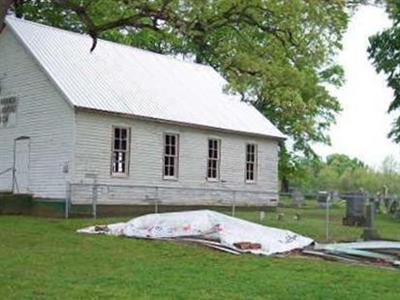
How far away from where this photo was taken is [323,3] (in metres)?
16.9

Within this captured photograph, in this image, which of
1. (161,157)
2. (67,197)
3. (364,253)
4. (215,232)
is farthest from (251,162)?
(364,253)

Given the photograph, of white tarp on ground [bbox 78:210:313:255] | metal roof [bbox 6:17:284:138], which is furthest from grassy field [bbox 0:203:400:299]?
metal roof [bbox 6:17:284:138]

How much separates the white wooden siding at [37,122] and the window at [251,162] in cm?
1013

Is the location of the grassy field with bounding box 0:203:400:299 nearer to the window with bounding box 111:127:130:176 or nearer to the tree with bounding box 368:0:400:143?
the window with bounding box 111:127:130:176

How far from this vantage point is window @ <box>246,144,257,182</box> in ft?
107

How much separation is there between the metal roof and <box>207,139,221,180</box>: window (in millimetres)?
877

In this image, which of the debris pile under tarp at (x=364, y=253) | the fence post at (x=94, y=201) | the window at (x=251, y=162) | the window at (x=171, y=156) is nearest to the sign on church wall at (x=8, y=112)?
the fence post at (x=94, y=201)

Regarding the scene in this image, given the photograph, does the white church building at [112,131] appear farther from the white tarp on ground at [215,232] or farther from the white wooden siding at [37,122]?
the white tarp on ground at [215,232]

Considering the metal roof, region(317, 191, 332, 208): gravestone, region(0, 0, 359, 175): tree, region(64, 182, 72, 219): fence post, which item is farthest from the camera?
the metal roof

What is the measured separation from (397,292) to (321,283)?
1.17 metres

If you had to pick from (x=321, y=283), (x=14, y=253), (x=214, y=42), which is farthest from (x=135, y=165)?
(x=321, y=283)

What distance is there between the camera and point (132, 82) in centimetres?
2967

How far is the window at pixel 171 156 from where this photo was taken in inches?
1136

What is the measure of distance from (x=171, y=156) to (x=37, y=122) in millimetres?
5651
